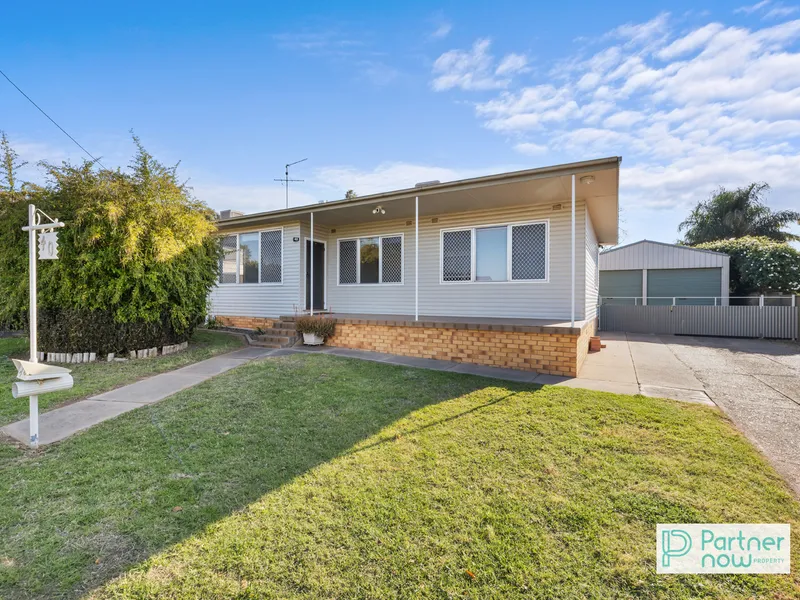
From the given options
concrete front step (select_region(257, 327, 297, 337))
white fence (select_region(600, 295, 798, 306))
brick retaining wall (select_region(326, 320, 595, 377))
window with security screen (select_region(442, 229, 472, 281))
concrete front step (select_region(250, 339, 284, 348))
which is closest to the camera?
brick retaining wall (select_region(326, 320, 595, 377))

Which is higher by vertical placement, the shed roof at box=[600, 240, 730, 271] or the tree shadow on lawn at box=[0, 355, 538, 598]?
the shed roof at box=[600, 240, 730, 271]

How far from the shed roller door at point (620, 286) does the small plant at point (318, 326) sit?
1323 centimetres

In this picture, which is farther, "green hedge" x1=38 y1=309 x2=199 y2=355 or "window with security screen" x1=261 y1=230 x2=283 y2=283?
"window with security screen" x1=261 y1=230 x2=283 y2=283

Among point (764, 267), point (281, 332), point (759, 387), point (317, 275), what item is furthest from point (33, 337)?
point (764, 267)

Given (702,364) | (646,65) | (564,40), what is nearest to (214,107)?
(564,40)

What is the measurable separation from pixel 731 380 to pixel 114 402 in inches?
356

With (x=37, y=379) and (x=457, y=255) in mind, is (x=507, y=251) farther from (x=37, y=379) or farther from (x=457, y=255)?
(x=37, y=379)

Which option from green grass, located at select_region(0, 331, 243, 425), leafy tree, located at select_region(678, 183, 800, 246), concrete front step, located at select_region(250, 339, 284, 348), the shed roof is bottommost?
green grass, located at select_region(0, 331, 243, 425)

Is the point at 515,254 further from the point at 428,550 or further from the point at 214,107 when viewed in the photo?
the point at 214,107

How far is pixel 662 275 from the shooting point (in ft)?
52.2

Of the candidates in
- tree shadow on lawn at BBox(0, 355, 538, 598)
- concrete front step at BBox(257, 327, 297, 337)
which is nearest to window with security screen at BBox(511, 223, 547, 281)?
tree shadow on lawn at BBox(0, 355, 538, 598)

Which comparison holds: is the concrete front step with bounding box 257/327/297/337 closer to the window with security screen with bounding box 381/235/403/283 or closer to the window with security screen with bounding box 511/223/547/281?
the window with security screen with bounding box 381/235/403/283

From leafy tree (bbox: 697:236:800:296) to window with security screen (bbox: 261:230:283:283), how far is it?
57.9 feet

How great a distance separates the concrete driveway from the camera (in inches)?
147
